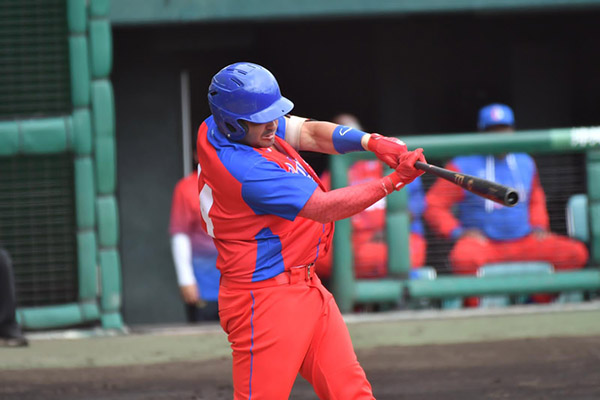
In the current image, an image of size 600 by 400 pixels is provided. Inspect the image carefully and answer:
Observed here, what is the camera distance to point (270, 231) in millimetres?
3461

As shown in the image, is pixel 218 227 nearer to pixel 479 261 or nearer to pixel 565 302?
pixel 479 261

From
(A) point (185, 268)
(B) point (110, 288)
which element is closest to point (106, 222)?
(B) point (110, 288)

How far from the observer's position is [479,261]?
6.50 meters

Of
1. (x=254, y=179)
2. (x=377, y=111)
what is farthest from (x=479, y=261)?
(x=254, y=179)

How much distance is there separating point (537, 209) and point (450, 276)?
797mm

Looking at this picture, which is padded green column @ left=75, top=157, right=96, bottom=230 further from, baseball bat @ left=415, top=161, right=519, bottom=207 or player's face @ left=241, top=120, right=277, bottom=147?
baseball bat @ left=415, top=161, right=519, bottom=207

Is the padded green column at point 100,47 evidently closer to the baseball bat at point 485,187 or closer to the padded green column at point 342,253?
the padded green column at point 342,253

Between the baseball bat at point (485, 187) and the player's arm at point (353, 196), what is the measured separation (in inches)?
1.8

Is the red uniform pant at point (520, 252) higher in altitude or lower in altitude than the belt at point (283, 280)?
lower

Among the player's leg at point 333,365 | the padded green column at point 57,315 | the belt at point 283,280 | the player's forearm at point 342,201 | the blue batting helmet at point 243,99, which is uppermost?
the blue batting helmet at point 243,99

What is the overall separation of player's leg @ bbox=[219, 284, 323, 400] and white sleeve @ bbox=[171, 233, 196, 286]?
111 inches

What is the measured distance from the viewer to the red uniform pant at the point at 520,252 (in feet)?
21.1

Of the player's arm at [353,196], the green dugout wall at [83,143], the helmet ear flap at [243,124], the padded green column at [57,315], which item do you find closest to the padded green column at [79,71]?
the green dugout wall at [83,143]

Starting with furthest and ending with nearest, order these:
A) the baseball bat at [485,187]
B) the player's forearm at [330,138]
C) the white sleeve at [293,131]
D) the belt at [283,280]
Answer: the white sleeve at [293,131], the player's forearm at [330,138], the belt at [283,280], the baseball bat at [485,187]
